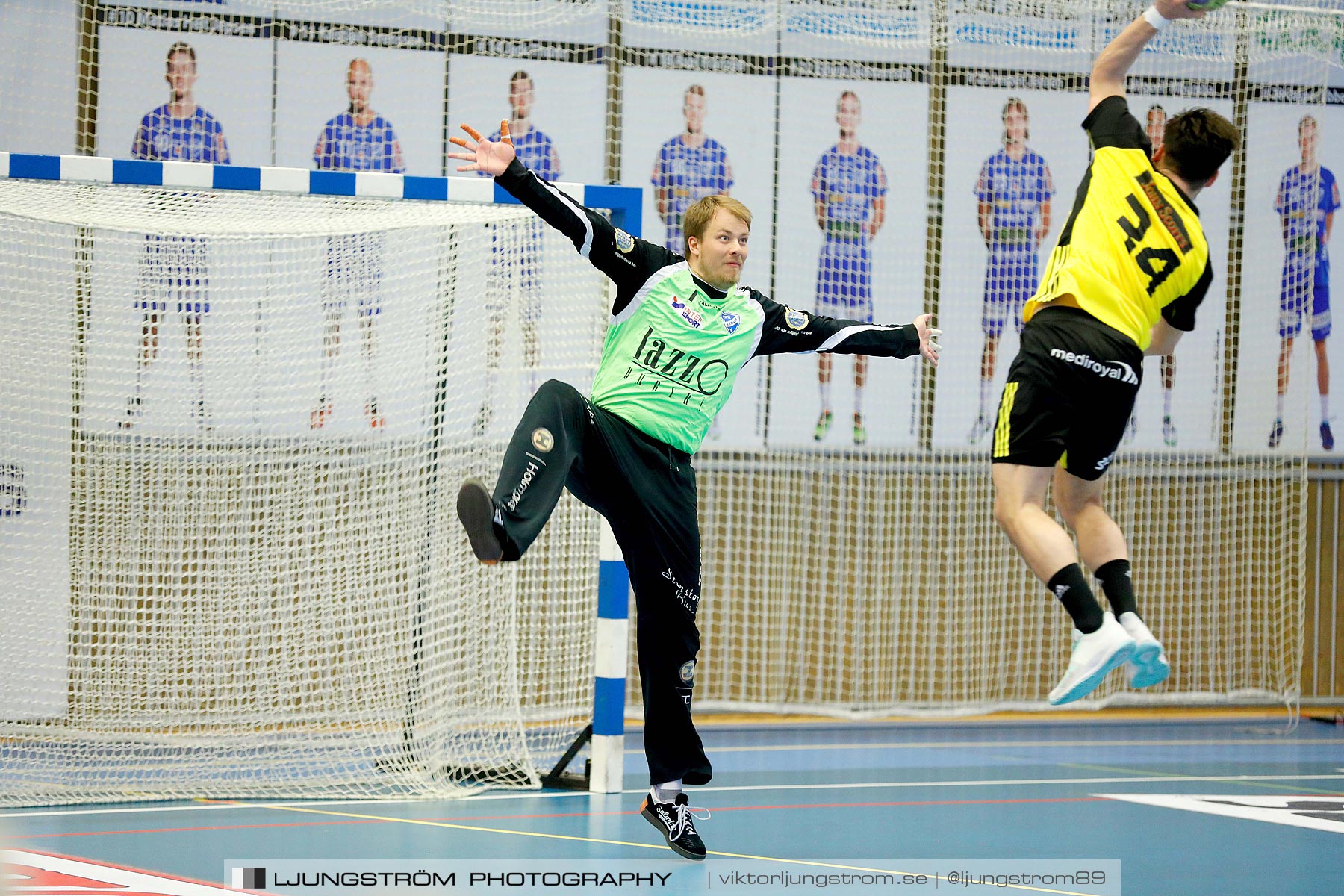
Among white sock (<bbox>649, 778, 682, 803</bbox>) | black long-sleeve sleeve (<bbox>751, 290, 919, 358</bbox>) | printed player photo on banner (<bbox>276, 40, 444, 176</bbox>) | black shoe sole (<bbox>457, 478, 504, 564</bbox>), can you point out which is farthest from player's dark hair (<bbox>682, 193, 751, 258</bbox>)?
printed player photo on banner (<bbox>276, 40, 444, 176</bbox>)

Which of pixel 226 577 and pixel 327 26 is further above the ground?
pixel 327 26

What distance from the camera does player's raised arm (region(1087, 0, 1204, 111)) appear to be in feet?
15.3

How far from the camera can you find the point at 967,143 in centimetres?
1081

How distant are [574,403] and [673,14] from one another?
5901 mm

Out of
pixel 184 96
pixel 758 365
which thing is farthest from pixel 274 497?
pixel 758 365

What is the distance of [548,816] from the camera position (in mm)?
6691

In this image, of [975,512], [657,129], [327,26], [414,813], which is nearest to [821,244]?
[657,129]

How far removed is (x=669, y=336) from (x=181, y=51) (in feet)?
17.4

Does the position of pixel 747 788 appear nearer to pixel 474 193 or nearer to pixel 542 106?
pixel 474 193

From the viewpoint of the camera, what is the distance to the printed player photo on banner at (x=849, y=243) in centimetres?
1041

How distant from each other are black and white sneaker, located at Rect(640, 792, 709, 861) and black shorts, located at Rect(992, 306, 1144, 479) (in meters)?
1.93

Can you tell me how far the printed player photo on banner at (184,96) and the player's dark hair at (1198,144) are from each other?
6.38 meters

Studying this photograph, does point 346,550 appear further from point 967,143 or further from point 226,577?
point 967,143

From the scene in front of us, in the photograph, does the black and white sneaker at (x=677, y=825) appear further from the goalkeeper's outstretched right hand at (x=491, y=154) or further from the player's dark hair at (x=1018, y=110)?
the player's dark hair at (x=1018, y=110)
